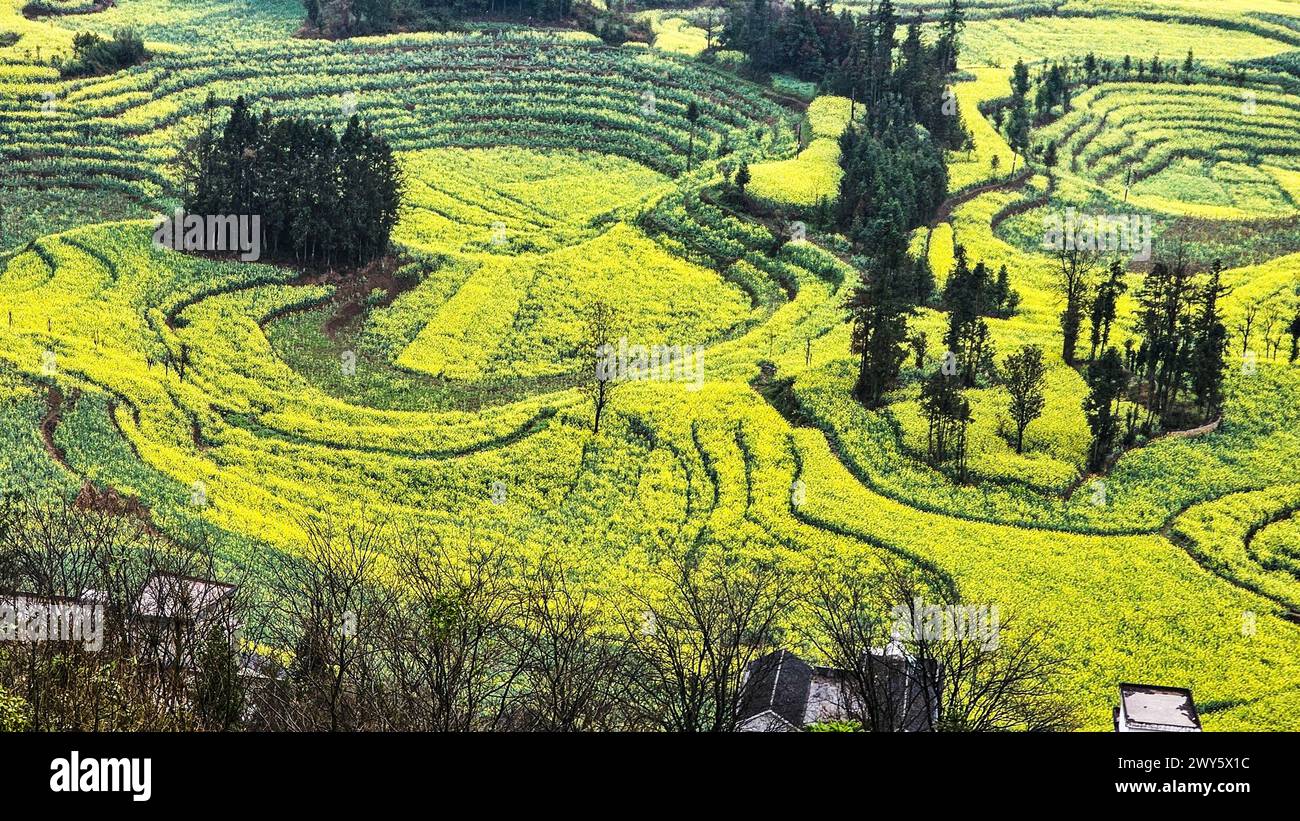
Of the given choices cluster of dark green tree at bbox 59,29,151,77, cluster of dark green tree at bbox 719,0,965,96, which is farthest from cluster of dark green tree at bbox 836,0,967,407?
cluster of dark green tree at bbox 59,29,151,77

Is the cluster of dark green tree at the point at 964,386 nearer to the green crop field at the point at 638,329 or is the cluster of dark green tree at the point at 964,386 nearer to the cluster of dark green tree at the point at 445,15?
the green crop field at the point at 638,329

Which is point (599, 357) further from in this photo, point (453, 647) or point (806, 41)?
point (806, 41)

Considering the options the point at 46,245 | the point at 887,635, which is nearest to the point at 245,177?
the point at 46,245

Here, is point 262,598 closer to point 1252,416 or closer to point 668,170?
point 1252,416

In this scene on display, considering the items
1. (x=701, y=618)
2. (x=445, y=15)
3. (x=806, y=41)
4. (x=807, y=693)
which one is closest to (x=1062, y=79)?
(x=806, y=41)

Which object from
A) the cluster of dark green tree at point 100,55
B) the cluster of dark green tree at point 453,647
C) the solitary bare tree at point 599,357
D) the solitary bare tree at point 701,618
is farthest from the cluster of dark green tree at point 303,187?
the solitary bare tree at point 701,618

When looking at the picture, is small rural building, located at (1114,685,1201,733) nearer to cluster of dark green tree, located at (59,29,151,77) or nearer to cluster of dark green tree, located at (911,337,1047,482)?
cluster of dark green tree, located at (911,337,1047,482)

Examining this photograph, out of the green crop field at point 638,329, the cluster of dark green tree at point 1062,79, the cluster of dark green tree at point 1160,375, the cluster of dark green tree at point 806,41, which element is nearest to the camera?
the green crop field at point 638,329
